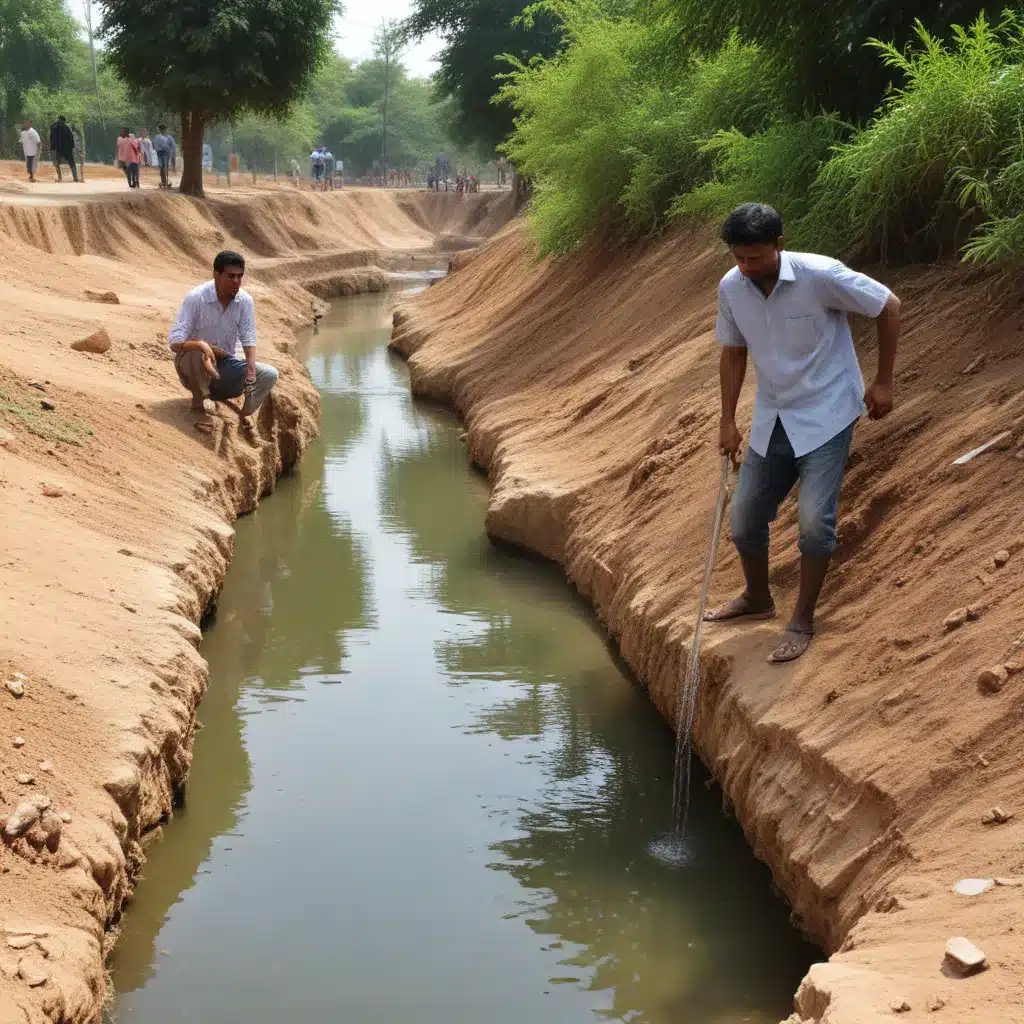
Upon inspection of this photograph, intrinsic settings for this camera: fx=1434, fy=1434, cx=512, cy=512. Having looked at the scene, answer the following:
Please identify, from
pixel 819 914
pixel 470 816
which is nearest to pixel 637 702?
pixel 470 816

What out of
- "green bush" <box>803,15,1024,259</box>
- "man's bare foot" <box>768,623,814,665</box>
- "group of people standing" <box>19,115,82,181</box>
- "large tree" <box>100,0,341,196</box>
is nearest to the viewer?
"man's bare foot" <box>768,623,814,665</box>

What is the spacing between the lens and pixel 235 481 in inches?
443

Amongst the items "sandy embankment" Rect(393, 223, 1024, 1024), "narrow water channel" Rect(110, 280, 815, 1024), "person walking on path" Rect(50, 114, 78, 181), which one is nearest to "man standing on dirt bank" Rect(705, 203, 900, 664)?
"sandy embankment" Rect(393, 223, 1024, 1024)

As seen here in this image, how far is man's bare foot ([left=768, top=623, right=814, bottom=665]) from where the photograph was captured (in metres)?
6.12

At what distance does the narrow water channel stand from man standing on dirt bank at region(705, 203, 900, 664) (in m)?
1.22

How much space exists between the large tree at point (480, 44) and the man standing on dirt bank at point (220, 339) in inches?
1020

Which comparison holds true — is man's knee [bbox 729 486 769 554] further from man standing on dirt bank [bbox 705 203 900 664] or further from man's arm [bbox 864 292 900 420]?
man's arm [bbox 864 292 900 420]

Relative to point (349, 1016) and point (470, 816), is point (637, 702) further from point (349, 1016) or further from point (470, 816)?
point (349, 1016)

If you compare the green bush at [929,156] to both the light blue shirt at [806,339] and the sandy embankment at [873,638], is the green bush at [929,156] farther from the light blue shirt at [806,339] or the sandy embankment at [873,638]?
the light blue shirt at [806,339]

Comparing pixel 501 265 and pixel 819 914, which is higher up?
pixel 501 265

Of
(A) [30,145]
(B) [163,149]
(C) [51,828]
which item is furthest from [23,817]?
(B) [163,149]

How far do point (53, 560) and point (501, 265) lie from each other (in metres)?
14.5

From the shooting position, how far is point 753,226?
5.49 metres

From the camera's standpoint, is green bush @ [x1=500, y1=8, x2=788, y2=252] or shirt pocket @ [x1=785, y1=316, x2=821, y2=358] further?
green bush @ [x1=500, y1=8, x2=788, y2=252]
